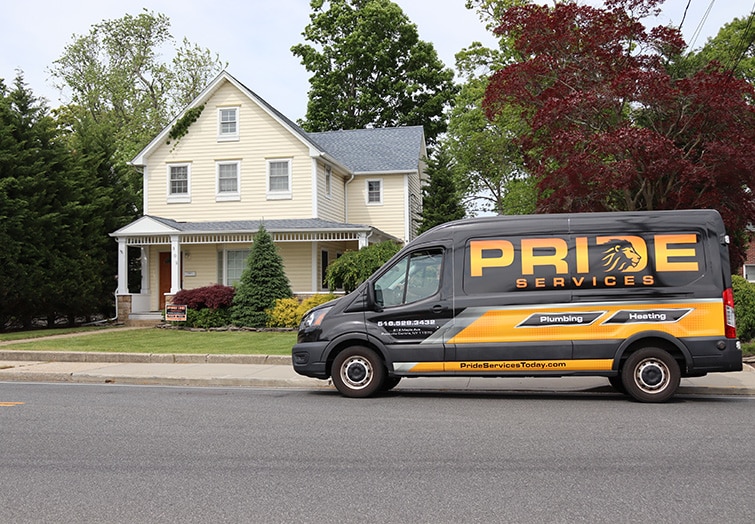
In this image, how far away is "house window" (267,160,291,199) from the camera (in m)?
27.0

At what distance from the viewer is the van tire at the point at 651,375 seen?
378 inches

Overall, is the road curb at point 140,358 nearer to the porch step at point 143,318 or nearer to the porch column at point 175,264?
the porch column at point 175,264

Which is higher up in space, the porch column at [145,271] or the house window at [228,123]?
the house window at [228,123]

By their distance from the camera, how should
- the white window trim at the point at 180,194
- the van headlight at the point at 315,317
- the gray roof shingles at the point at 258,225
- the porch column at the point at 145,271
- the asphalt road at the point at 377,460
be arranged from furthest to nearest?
1. the white window trim at the point at 180,194
2. the porch column at the point at 145,271
3. the gray roof shingles at the point at 258,225
4. the van headlight at the point at 315,317
5. the asphalt road at the point at 377,460

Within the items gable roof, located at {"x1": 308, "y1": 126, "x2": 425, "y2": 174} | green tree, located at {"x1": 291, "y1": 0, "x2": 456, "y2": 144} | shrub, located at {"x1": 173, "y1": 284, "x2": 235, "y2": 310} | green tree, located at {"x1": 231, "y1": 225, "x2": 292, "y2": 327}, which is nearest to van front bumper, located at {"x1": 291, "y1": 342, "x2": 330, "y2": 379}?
green tree, located at {"x1": 231, "y1": 225, "x2": 292, "y2": 327}

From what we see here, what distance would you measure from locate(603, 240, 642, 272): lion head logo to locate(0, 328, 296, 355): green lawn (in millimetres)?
7459

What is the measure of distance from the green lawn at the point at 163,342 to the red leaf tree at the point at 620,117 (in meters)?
7.73

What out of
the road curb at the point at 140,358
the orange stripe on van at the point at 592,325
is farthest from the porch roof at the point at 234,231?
the orange stripe on van at the point at 592,325

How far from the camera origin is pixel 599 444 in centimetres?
709

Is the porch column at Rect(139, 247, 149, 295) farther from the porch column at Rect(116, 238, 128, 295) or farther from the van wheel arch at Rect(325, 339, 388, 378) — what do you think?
the van wheel arch at Rect(325, 339, 388, 378)

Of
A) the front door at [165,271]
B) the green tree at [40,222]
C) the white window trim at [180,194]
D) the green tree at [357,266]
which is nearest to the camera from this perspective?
the green tree at [40,222]

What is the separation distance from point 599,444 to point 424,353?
11.1 feet

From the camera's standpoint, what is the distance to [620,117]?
17.8 m

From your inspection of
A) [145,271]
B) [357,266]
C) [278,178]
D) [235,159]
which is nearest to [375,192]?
[278,178]
